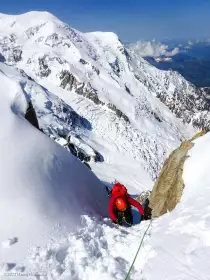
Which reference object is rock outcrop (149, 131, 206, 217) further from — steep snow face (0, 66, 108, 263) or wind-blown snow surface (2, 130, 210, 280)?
wind-blown snow surface (2, 130, 210, 280)

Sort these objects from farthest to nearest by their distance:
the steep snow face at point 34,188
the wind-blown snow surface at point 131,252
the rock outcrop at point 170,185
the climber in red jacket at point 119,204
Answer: the rock outcrop at point 170,185
the climber in red jacket at point 119,204
the steep snow face at point 34,188
the wind-blown snow surface at point 131,252

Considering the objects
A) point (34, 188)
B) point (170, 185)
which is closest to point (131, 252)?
point (34, 188)

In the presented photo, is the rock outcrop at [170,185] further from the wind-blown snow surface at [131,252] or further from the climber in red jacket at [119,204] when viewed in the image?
the wind-blown snow surface at [131,252]

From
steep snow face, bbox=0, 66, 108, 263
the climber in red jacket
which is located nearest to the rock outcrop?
the climber in red jacket

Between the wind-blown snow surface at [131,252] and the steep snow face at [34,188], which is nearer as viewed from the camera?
the wind-blown snow surface at [131,252]

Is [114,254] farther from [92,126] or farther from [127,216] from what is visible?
[92,126]

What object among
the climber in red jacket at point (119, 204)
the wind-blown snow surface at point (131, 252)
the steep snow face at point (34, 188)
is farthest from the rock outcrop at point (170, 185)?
the wind-blown snow surface at point (131, 252)

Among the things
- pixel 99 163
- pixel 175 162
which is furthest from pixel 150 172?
pixel 175 162
